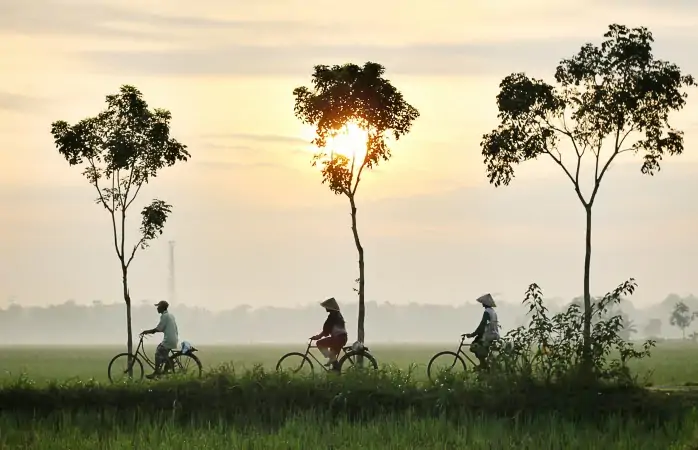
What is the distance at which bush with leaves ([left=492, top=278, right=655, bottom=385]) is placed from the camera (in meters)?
21.4

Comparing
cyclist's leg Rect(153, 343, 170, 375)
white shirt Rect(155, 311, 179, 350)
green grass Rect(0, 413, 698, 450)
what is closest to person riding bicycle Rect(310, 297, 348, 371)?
white shirt Rect(155, 311, 179, 350)

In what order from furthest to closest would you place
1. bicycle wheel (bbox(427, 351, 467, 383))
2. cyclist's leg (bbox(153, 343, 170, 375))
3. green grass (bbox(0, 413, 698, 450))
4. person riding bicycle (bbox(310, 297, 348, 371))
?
cyclist's leg (bbox(153, 343, 170, 375))
person riding bicycle (bbox(310, 297, 348, 371))
bicycle wheel (bbox(427, 351, 467, 383))
green grass (bbox(0, 413, 698, 450))

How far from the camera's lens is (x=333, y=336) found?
81.3 ft

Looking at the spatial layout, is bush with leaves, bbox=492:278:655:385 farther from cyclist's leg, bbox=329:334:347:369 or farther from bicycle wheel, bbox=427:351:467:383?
cyclist's leg, bbox=329:334:347:369

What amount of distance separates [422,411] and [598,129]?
12.0m

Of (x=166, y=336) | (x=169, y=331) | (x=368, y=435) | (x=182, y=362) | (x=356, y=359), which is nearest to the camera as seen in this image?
(x=368, y=435)

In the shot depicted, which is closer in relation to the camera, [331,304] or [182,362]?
[331,304]

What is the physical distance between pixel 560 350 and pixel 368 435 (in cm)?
497

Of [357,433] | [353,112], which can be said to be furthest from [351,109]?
[357,433]

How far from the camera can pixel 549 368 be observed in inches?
848

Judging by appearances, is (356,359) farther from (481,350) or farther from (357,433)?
(357,433)

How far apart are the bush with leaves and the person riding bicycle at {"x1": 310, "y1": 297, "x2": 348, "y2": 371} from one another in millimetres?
4078

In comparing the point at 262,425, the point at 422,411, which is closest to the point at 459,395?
the point at 422,411

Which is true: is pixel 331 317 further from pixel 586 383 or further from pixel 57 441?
pixel 57 441
